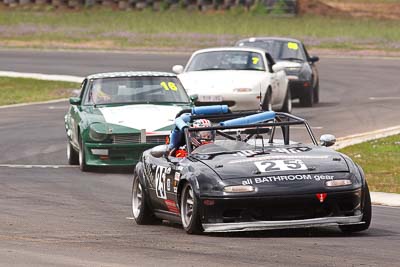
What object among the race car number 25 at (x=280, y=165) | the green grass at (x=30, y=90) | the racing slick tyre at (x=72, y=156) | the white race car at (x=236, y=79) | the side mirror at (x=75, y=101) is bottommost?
the green grass at (x=30, y=90)

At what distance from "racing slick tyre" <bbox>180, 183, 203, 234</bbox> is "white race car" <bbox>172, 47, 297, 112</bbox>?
13218 millimetres

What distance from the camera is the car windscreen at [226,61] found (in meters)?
27.4

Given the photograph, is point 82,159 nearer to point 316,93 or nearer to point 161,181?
point 161,181

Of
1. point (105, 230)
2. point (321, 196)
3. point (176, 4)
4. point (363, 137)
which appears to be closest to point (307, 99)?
point (363, 137)

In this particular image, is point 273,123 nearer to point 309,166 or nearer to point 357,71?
point 309,166

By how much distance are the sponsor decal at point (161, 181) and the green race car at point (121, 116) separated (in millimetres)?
5869

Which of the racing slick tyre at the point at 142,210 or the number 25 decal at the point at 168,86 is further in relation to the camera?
the number 25 decal at the point at 168,86

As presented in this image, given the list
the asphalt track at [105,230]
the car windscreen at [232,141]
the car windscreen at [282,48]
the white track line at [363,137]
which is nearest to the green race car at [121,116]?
the asphalt track at [105,230]

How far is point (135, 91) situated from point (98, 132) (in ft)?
5.16

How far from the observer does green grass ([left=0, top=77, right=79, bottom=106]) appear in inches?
1361

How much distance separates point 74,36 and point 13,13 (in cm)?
733

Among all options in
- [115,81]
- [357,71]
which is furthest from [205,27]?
[115,81]

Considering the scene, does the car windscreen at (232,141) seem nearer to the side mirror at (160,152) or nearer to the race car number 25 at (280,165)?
the side mirror at (160,152)

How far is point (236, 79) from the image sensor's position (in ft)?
87.0
